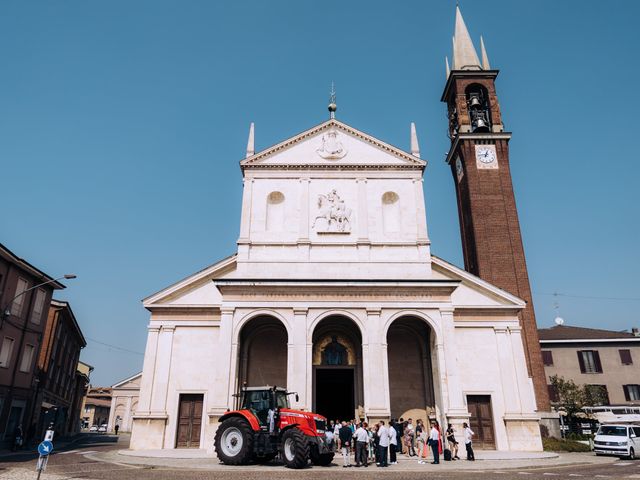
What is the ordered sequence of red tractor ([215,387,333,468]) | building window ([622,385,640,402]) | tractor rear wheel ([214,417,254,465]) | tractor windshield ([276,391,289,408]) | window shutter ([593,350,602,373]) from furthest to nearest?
window shutter ([593,350,602,373]) → building window ([622,385,640,402]) → tractor windshield ([276,391,289,408]) → tractor rear wheel ([214,417,254,465]) → red tractor ([215,387,333,468])

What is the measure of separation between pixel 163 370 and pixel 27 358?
33.1ft

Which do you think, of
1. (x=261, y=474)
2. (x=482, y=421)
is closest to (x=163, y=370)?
(x=261, y=474)

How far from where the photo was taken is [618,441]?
2156 centimetres

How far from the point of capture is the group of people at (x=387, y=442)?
15602 mm

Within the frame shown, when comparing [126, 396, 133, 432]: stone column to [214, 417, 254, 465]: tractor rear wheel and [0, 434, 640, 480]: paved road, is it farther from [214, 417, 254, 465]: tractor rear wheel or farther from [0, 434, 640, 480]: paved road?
[214, 417, 254, 465]: tractor rear wheel

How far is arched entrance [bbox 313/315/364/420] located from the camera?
76.2 ft

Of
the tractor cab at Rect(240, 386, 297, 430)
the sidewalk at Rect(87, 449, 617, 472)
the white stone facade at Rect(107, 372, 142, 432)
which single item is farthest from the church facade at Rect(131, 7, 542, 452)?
the white stone facade at Rect(107, 372, 142, 432)

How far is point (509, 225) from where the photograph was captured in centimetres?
3094

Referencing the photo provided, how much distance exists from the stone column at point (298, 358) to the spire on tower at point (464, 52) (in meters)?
27.2

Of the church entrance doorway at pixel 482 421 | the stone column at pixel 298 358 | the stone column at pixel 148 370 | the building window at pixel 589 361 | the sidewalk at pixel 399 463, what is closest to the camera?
the sidewalk at pixel 399 463

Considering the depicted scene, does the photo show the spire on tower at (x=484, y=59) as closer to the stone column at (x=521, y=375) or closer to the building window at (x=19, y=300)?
the stone column at (x=521, y=375)

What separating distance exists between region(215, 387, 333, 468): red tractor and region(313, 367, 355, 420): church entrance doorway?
8186 mm

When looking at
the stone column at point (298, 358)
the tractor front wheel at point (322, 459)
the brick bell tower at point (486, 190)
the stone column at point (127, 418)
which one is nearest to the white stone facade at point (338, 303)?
the stone column at point (298, 358)

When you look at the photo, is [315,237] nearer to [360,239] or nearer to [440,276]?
[360,239]
